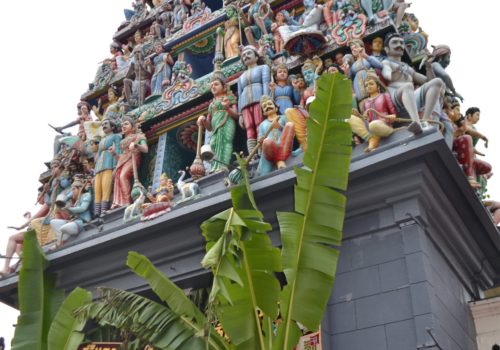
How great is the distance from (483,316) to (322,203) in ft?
13.6

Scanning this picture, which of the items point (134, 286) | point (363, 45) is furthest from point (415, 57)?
point (134, 286)

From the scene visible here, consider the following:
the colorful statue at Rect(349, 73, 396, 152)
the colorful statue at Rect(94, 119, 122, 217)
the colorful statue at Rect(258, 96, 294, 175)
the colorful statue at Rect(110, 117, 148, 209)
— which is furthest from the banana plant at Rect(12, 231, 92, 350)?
the colorful statue at Rect(349, 73, 396, 152)

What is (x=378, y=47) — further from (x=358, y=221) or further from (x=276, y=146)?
(x=358, y=221)

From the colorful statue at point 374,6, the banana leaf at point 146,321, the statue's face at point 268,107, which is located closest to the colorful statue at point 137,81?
the statue's face at point 268,107

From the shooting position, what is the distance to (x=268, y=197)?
33.7 ft

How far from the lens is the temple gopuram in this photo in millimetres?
9133

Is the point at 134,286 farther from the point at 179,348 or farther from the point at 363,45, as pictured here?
the point at 363,45

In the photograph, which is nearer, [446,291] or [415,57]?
[446,291]

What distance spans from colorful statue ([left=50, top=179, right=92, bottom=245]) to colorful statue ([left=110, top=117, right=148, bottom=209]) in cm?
76

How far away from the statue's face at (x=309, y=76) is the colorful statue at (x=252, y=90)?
729mm

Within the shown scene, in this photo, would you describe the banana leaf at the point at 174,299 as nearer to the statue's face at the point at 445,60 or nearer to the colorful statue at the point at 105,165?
the colorful statue at the point at 105,165

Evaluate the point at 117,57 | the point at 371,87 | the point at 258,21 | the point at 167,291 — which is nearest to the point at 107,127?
the point at 258,21

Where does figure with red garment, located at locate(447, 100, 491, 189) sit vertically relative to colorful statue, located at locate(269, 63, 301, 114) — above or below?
below

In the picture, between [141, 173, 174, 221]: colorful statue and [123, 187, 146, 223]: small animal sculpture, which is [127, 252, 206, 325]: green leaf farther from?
[123, 187, 146, 223]: small animal sculpture
